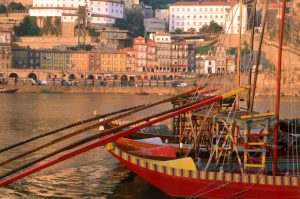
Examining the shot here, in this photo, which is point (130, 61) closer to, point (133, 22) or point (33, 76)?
point (33, 76)

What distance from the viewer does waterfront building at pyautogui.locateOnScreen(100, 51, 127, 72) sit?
116875mm

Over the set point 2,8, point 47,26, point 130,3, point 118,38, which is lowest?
point 118,38

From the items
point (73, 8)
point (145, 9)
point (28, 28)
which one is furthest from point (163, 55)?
point (145, 9)

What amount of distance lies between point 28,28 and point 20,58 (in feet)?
53.4

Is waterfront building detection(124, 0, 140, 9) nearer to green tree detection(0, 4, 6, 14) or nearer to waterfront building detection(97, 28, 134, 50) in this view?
waterfront building detection(97, 28, 134, 50)

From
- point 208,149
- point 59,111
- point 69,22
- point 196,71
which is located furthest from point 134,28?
point 208,149

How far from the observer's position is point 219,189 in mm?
20391

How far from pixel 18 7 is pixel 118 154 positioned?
418ft

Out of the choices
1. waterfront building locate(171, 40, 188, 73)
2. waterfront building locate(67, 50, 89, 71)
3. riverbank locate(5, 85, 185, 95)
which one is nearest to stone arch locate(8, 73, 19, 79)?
riverbank locate(5, 85, 185, 95)

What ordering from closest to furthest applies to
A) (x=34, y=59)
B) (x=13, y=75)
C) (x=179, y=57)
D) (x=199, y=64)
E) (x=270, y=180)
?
(x=270, y=180)
(x=13, y=75)
(x=179, y=57)
(x=34, y=59)
(x=199, y=64)

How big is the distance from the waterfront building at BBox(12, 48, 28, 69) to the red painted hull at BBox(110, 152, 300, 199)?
334 feet

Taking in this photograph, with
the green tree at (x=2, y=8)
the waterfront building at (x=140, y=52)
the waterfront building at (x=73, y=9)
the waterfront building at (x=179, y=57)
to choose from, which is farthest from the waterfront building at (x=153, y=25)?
the green tree at (x=2, y=8)

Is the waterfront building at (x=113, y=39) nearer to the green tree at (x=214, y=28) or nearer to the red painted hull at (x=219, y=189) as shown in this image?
the green tree at (x=214, y=28)

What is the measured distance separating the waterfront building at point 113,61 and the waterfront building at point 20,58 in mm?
15460
